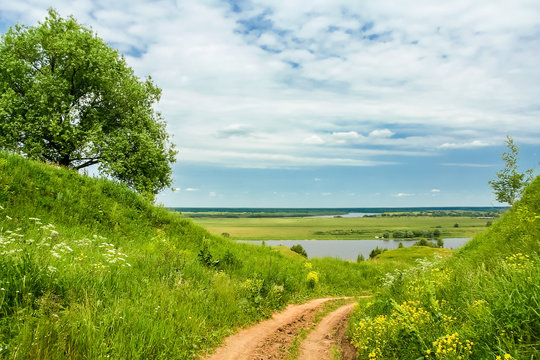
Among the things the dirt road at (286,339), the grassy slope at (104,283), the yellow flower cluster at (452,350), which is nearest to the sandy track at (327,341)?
the dirt road at (286,339)

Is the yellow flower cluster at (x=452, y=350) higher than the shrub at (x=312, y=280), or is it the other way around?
the yellow flower cluster at (x=452, y=350)

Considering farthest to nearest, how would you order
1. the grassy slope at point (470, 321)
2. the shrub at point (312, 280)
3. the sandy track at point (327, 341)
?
the shrub at point (312, 280) → the sandy track at point (327, 341) → the grassy slope at point (470, 321)

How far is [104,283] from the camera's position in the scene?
24.4ft

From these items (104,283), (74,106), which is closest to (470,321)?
(104,283)

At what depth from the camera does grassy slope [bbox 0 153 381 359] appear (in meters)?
5.44

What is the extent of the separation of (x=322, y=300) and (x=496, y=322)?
34.6ft

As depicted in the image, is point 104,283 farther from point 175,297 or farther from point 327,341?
point 327,341

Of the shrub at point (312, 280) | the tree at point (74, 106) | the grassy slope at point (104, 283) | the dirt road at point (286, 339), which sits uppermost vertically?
the tree at point (74, 106)

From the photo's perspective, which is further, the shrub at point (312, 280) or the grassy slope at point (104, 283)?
the shrub at point (312, 280)

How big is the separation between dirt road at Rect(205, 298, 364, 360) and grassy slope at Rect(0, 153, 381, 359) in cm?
44

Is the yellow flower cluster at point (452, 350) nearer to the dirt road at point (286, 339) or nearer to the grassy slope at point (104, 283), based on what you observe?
the dirt road at point (286, 339)

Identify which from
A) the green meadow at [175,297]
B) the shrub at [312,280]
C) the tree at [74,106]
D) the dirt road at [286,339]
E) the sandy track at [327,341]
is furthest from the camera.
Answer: the tree at [74,106]

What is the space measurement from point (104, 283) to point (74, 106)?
891 inches

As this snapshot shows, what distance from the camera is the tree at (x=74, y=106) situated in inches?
864
